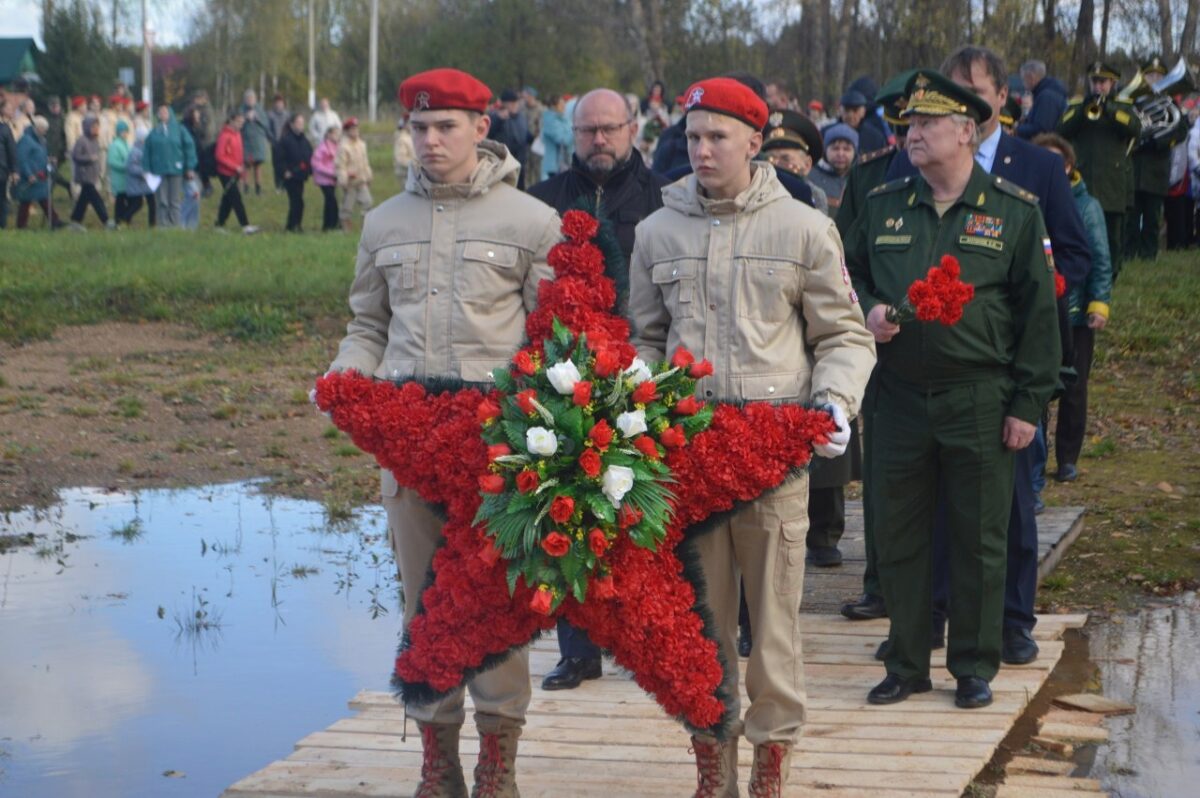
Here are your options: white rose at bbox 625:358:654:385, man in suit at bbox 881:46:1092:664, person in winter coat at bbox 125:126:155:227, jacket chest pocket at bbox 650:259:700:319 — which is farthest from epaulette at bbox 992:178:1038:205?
person in winter coat at bbox 125:126:155:227

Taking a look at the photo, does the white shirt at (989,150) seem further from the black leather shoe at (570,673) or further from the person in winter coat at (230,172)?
the person in winter coat at (230,172)

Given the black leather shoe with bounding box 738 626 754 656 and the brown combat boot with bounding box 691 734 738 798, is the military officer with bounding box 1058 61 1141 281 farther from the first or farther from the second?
the brown combat boot with bounding box 691 734 738 798

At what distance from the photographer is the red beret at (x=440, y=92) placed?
185 inches

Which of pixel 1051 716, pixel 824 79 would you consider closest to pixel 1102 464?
pixel 1051 716

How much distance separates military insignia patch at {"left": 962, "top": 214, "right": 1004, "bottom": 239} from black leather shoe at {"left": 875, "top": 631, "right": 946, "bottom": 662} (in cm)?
148

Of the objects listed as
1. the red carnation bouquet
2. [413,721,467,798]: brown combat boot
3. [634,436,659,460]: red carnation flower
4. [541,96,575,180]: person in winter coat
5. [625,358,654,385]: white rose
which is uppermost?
[541,96,575,180]: person in winter coat

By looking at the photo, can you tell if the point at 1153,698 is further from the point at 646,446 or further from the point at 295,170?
the point at 295,170

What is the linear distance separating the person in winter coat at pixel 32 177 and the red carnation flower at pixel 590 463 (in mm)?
23016

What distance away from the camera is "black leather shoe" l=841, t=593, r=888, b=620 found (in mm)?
7020

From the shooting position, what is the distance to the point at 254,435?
475 inches

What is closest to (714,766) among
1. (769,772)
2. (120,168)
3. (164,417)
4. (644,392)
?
(769,772)

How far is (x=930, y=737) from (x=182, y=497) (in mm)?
6019

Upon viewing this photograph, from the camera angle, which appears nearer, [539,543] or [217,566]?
[539,543]

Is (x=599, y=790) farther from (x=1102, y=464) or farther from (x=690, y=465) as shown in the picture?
(x=1102, y=464)
